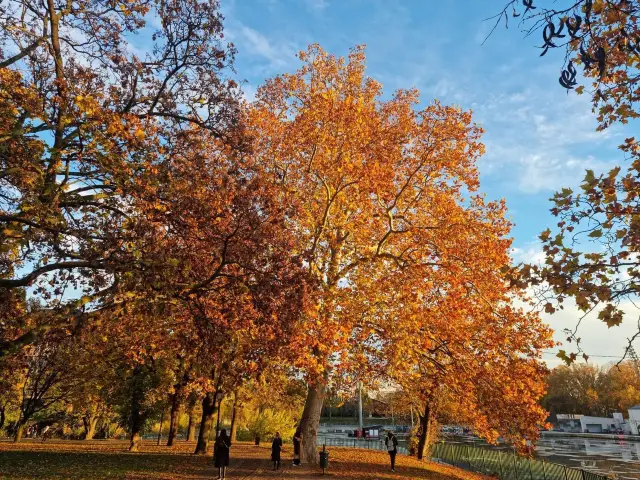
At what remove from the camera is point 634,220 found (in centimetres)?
742

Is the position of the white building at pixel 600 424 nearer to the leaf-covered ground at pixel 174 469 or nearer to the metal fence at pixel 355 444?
the metal fence at pixel 355 444

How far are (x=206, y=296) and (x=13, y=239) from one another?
4576mm

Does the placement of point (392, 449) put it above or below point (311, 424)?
below

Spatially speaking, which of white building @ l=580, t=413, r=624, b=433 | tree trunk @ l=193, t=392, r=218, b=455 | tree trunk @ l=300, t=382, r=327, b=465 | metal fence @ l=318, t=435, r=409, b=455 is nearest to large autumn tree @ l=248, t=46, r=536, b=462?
tree trunk @ l=300, t=382, r=327, b=465

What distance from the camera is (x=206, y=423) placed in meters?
24.8

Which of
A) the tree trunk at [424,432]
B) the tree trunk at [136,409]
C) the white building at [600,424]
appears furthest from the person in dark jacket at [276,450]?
the white building at [600,424]

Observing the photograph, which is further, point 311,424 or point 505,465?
point 505,465

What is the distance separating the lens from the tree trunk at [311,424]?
1936 centimetres

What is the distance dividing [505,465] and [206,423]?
18.9m

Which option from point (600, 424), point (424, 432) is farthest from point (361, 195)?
point (600, 424)

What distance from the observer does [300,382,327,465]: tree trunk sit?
1936cm

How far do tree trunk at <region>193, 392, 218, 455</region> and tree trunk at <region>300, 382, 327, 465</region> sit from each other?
7.06 metres

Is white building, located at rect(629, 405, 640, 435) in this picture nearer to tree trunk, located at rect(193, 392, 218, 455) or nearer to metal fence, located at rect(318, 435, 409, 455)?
metal fence, located at rect(318, 435, 409, 455)

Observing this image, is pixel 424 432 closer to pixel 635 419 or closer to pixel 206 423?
pixel 206 423
